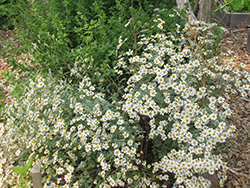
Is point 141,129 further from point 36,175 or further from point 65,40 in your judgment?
point 65,40

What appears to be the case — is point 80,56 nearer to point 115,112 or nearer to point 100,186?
point 115,112

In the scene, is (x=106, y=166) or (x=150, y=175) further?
(x=150, y=175)

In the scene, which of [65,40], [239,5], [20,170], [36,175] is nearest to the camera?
[36,175]

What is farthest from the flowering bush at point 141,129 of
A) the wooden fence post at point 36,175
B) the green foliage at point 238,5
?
the green foliage at point 238,5

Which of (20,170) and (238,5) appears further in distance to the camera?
(238,5)

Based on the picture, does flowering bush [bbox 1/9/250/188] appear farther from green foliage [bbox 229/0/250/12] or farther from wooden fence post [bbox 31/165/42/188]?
green foliage [bbox 229/0/250/12]

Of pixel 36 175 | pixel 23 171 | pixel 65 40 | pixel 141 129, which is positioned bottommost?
pixel 23 171

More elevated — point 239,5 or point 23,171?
point 239,5

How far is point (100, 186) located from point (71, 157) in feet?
1.37

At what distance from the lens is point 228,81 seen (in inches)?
91.7

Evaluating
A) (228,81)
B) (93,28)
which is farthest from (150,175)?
(93,28)

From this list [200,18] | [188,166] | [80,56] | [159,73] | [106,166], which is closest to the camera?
[188,166]

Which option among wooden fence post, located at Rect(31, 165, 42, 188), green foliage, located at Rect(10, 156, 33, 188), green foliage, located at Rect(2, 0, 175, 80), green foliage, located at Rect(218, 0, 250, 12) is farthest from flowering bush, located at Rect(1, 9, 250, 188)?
green foliage, located at Rect(218, 0, 250, 12)

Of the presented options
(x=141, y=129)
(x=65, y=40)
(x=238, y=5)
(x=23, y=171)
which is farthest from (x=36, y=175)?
(x=238, y=5)
